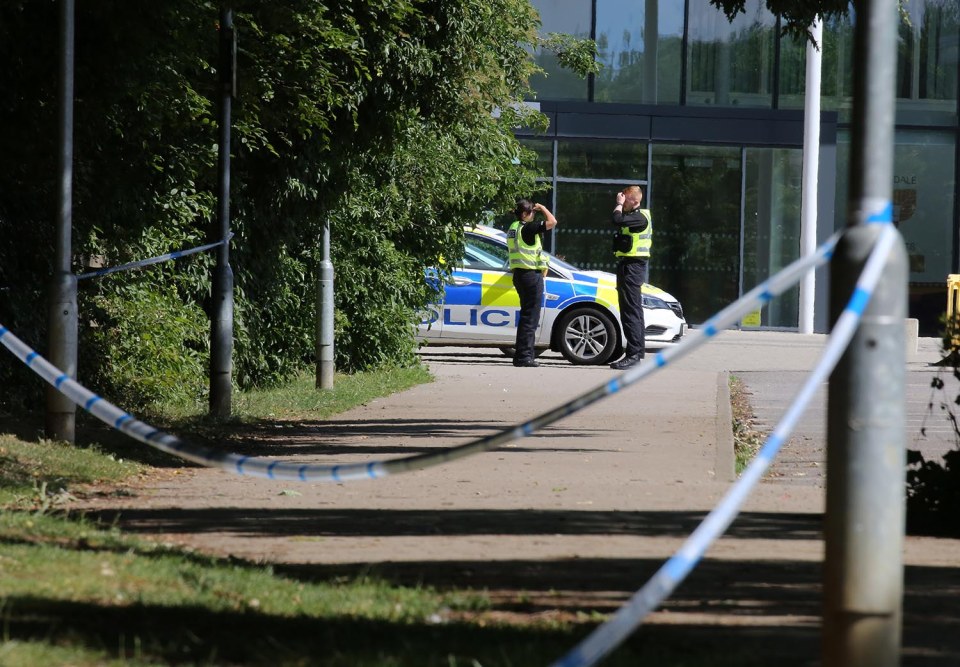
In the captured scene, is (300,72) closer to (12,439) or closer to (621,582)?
(12,439)

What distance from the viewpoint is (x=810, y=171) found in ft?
94.1

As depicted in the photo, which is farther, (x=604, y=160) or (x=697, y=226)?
(x=697, y=226)

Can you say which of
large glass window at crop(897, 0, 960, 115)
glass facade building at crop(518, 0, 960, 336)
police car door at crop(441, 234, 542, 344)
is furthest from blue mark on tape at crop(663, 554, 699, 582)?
large glass window at crop(897, 0, 960, 115)

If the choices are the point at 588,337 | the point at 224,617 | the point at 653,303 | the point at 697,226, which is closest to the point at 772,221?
the point at 697,226

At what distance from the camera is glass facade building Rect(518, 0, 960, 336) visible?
29172 mm

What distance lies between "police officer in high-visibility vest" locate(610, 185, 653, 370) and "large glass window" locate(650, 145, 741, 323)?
36.9 ft

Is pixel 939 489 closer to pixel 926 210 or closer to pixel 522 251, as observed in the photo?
pixel 522 251

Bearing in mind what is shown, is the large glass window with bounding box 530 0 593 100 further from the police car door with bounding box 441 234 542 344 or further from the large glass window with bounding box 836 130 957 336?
the police car door with bounding box 441 234 542 344

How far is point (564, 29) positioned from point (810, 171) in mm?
5338

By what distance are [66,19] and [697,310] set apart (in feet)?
71.8

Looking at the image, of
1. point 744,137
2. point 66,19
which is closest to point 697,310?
point 744,137

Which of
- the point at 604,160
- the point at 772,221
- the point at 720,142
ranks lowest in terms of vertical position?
the point at 772,221

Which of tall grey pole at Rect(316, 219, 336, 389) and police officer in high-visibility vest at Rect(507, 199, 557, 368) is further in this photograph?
police officer in high-visibility vest at Rect(507, 199, 557, 368)

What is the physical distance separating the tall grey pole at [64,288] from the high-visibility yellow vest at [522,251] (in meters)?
9.75
